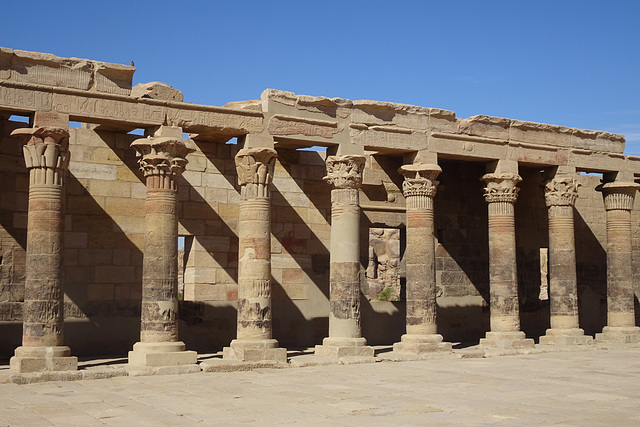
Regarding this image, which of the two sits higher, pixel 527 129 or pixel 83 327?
pixel 527 129

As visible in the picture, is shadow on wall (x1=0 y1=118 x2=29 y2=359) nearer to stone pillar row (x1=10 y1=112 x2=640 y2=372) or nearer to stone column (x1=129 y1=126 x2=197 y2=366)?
stone pillar row (x1=10 y1=112 x2=640 y2=372)

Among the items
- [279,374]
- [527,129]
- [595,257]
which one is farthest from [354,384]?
[595,257]

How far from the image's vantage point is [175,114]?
624 inches

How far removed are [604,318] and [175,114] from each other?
16381mm

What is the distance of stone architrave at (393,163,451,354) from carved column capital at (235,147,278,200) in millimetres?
3758

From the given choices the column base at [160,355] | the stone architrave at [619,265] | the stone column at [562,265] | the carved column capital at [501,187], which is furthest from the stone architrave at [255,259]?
the stone architrave at [619,265]

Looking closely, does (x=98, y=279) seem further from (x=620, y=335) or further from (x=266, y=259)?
(x=620, y=335)

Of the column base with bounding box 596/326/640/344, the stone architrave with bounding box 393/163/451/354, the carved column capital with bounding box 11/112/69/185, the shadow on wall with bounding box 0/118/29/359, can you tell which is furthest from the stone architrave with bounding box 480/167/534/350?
the shadow on wall with bounding box 0/118/29/359

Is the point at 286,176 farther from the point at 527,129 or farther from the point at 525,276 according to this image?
the point at 525,276

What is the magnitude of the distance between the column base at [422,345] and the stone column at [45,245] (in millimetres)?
7363

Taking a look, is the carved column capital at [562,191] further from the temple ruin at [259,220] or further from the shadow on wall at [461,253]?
the shadow on wall at [461,253]

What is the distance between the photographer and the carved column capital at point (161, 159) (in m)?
15.4

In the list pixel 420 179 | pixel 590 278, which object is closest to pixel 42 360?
pixel 420 179

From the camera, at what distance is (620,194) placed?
72.1 feet
